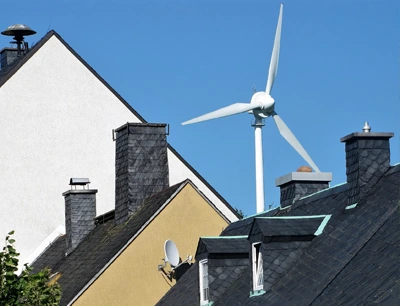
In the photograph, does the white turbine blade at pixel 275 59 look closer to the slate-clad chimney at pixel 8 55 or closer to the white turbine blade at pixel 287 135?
the white turbine blade at pixel 287 135

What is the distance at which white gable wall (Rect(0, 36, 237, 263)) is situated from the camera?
4975 cm

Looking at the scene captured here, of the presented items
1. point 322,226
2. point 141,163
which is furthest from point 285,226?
point 141,163

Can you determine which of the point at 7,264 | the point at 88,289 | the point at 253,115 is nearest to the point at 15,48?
the point at 253,115

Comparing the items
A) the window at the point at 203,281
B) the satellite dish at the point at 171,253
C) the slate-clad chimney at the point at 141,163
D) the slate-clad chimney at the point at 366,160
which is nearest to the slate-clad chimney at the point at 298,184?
the window at the point at 203,281

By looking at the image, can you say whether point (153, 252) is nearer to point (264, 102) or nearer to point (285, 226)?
point (264, 102)

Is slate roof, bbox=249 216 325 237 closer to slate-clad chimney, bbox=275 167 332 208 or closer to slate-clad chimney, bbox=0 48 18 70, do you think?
slate-clad chimney, bbox=275 167 332 208

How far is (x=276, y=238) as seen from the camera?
2889 centimetres

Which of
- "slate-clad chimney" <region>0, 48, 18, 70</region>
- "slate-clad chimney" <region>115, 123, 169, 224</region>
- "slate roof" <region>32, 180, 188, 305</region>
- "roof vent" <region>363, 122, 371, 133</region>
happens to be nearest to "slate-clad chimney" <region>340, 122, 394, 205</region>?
"roof vent" <region>363, 122, 371, 133</region>

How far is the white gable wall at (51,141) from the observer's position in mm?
49750

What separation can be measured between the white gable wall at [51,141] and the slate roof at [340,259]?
19488 mm

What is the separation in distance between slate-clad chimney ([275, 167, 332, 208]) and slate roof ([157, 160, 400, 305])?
69.9 inches

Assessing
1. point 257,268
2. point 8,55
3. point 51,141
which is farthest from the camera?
point 8,55

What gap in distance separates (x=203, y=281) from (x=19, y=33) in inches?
985

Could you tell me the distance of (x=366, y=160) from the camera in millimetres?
28922
